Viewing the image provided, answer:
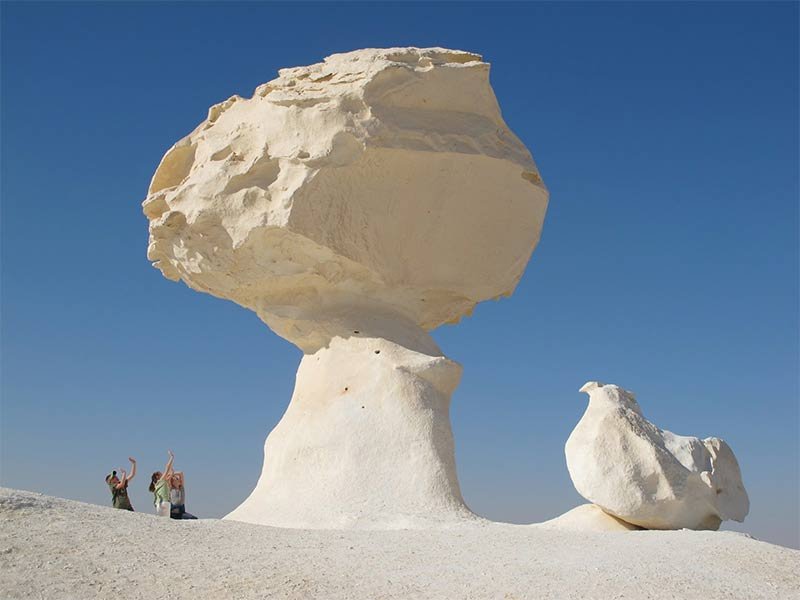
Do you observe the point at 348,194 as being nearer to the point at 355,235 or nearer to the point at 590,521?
the point at 355,235

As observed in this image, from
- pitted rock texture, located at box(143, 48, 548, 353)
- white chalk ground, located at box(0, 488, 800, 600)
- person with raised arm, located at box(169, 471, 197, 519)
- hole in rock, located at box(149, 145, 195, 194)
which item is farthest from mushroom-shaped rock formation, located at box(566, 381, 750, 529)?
hole in rock, located at box(149, 145, 195, 194)

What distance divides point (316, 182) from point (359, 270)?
53.1 inches

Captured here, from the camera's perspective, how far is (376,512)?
A: 10.3m

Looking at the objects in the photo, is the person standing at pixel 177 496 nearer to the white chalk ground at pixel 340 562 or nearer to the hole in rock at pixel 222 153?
the white chalk ground at pixel 340 562

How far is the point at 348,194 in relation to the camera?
1168 centimetres

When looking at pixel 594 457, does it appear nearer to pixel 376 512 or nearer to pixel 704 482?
pixel 704 482

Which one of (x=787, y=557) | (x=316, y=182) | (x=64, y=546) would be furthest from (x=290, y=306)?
(x=787, y=557)

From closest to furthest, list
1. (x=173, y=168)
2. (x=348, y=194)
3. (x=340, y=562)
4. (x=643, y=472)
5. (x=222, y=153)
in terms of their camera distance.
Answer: (x=340, y=562), (x=643, y=472), (x=348, y=194), (x=222, y=153), (x=173, y=168)

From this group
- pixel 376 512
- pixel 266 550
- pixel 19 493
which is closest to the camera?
pixel 266 550

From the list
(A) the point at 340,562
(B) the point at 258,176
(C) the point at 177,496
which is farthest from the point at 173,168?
(A) the point at 340,562

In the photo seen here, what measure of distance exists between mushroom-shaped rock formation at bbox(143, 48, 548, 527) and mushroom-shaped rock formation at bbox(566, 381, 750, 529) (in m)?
1.67

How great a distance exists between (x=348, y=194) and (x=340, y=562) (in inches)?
209

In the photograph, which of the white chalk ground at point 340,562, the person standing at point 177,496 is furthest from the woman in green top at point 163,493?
the white chalk ground at point 340,562

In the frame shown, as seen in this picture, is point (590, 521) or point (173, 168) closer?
point (590, 521)
